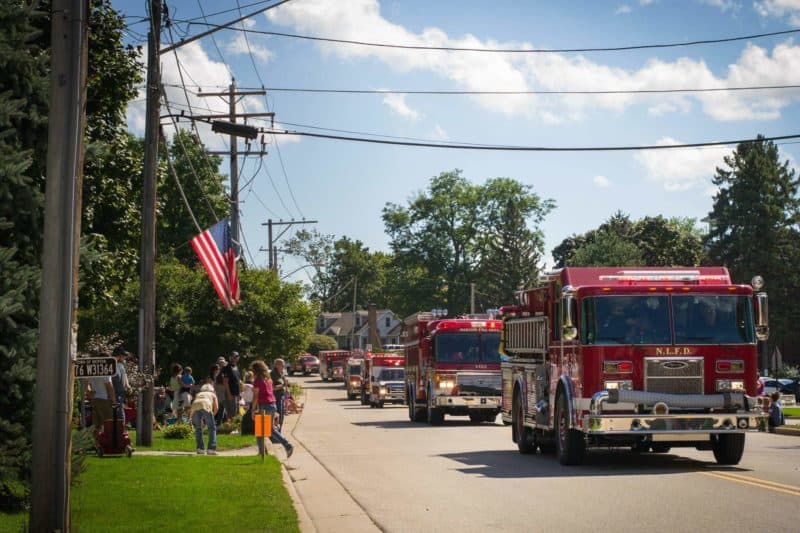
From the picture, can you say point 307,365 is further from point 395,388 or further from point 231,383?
point 231,383

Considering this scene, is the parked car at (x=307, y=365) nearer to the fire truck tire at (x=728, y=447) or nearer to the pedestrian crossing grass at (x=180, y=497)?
the pedestrian crossing grass at (x=180, y=497)

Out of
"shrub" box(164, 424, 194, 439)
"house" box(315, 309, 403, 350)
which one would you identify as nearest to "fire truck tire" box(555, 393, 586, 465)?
"shrub" box(164, 424, 194, 439)

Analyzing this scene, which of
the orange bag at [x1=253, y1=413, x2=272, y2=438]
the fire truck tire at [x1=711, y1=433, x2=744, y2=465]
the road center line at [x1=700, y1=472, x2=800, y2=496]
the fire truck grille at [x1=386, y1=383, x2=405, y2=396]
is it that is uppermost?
the fire truck grille at [x1=386, y1=383, x2=405, y2=396]

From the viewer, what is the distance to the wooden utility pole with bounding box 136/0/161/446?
2334 cm

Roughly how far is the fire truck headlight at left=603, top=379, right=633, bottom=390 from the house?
139949mm

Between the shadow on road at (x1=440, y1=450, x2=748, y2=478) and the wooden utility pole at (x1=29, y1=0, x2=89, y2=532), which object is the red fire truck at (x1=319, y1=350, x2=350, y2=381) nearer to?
the shadow on road at (x1=440, y1=450, x2=748, y2=478)

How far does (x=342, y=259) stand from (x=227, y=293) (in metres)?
133

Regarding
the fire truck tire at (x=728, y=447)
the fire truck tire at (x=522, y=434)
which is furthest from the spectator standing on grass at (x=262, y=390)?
the fire truck tire at (x=728, y=447)

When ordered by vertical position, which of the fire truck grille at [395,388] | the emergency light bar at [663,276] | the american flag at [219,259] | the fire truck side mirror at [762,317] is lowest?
the fire truck grille at [395,388]

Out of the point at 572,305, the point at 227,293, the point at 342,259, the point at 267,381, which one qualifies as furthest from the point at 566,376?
the point at 342,259

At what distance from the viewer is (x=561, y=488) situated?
1578cm

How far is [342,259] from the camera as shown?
162 metres

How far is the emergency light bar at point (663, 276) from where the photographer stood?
1923cm

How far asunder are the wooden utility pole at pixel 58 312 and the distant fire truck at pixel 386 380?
4695 centimetres
